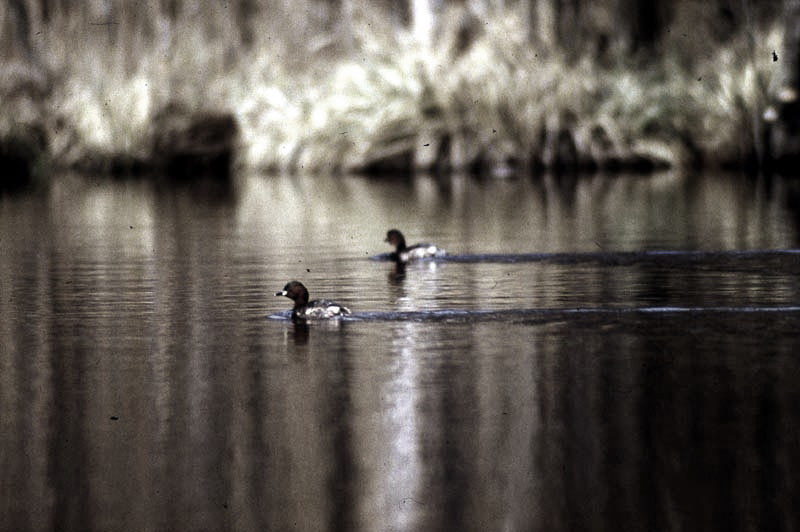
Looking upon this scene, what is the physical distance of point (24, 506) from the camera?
22.6 feet

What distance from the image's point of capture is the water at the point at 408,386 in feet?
22.5

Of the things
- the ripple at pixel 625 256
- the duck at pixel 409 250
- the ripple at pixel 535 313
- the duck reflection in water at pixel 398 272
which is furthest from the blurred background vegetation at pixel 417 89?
the ripple at pixel 535 313

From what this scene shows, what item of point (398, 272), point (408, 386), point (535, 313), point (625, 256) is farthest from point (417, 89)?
point (408, 386)

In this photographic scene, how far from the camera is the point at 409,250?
659 inches

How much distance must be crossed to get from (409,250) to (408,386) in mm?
7427

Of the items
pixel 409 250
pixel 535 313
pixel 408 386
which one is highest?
pixel 409 250

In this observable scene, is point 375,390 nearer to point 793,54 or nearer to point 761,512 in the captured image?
point 761,512

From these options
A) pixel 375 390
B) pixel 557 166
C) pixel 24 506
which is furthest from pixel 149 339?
pixel 557 166

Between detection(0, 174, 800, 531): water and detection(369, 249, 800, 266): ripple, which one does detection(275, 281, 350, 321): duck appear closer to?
detection(0, 174, 800, 531): water

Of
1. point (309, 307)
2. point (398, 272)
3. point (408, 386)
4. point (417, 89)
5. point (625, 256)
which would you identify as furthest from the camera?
point (417, 89)

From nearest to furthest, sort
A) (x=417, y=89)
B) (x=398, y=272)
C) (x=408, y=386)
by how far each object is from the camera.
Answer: (x=408, y=386) → (x=398, y=272) → (x=417, y=89)

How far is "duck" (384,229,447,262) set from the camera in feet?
54.7

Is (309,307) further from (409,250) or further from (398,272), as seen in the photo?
(409,250)

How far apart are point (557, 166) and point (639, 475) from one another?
1161 inches
